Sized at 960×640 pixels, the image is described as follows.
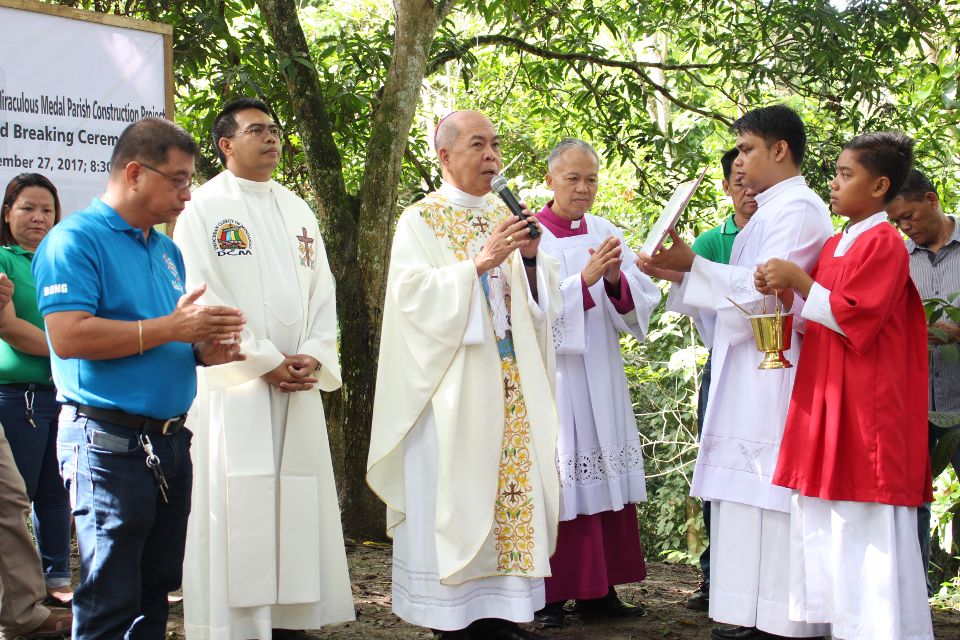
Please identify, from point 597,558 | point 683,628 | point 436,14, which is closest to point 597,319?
point 597,558

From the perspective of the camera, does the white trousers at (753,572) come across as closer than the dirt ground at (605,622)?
Yes

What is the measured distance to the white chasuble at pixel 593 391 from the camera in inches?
206

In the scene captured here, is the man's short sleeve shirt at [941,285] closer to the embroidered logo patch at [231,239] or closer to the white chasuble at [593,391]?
the white chasuble at [593,391]

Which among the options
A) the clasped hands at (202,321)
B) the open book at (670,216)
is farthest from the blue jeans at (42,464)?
the open book at (670,216)

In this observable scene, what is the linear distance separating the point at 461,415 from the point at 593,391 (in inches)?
41.6

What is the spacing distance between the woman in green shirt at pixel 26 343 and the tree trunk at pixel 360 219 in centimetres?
217

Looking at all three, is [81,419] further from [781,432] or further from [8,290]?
[781,432]

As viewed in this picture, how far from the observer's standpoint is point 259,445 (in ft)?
14.7

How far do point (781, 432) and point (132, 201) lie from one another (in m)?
2.88

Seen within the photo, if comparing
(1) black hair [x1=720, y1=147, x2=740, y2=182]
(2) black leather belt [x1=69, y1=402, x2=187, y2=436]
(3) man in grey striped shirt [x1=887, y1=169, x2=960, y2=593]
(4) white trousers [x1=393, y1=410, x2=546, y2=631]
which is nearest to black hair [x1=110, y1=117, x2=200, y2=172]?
(2) black leather belt [x1=69, y1=402, x2=187, y2=436]

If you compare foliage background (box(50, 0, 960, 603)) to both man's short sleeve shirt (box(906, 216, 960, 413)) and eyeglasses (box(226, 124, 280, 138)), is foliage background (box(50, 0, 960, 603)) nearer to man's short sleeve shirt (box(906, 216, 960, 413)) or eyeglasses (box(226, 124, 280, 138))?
man's short sleeve shirt (box(906, 216, 960, 413))

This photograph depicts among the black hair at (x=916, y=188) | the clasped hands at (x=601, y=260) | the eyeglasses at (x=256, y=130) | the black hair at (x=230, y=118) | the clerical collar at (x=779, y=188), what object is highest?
the black hair at (x=230, y=118)

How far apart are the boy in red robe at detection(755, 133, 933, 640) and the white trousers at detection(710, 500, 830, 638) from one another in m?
0.15

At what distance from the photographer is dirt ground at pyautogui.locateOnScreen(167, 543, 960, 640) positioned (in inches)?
196
